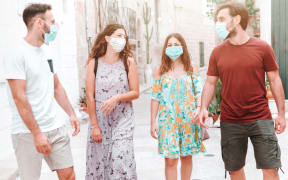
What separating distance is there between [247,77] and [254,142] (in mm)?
563

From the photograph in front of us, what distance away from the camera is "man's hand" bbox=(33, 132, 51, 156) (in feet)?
8.52

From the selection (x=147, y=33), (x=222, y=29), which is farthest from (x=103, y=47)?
(x=147, y=33)

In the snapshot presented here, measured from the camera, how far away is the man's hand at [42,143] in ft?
8.52

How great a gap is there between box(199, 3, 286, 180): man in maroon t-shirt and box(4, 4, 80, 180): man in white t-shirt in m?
1.39

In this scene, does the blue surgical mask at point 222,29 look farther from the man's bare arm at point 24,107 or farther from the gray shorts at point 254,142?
the man's bare arm at point 24,107

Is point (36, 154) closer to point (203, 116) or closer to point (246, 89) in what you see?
point (203, 116)

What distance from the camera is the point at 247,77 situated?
3.01 metres

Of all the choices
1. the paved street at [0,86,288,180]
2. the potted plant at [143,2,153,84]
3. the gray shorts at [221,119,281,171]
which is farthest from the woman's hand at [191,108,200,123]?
the potted plant at [143,2,153,84]

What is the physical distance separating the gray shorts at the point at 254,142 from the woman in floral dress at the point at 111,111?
863 millimetres

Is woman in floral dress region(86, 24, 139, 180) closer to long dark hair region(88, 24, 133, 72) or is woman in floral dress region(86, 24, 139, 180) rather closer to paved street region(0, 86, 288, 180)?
long dark hair region(88, 24, 133, 72)

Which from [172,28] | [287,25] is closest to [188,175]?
[287,25]

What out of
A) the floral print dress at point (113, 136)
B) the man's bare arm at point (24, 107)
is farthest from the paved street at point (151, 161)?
the man's bare arm at point (24, 107)

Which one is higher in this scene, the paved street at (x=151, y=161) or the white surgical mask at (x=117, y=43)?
the white surgical mask at (x=117, y=43)

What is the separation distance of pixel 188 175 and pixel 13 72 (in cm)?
201
